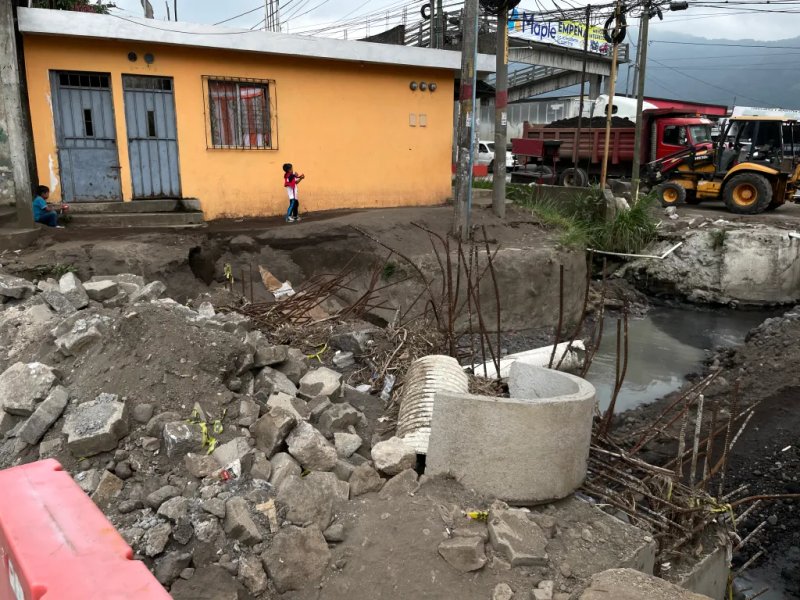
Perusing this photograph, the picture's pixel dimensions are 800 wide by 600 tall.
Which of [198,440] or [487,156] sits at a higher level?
[487,156]

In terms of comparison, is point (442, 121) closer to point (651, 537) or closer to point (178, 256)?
point (178, 256)

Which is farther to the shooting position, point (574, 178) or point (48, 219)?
point (574, 178)

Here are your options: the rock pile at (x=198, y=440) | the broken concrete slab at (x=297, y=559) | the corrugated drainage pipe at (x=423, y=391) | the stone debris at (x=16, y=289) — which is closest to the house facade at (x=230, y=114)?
the stone debris at (x=16, y=289)

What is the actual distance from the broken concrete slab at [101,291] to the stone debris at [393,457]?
3323mm

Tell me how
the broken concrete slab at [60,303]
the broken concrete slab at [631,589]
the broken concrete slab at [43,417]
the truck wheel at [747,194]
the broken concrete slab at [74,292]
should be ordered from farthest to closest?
the truck wheel at [747,194], the broken concrete slab at [74,292], the broken concrete slab at [60,303], the broken concrete slab at [43,417], the broken concrete slab at [631,589]

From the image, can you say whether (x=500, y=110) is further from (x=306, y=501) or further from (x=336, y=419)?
(x=306, y=501)

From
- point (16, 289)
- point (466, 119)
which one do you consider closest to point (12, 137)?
point (16, 289)

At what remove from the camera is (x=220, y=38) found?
1043cm

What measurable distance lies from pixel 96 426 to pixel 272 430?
940mm

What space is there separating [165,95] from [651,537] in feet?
33.1

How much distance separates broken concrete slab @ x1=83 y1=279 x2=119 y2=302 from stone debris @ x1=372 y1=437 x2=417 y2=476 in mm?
3323

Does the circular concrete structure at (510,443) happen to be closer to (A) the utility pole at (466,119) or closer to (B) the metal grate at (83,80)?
(A) the utility pole at (466,119)

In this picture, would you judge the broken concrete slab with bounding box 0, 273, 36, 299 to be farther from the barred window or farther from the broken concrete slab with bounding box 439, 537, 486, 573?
the barred window

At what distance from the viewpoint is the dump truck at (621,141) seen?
17.8m
